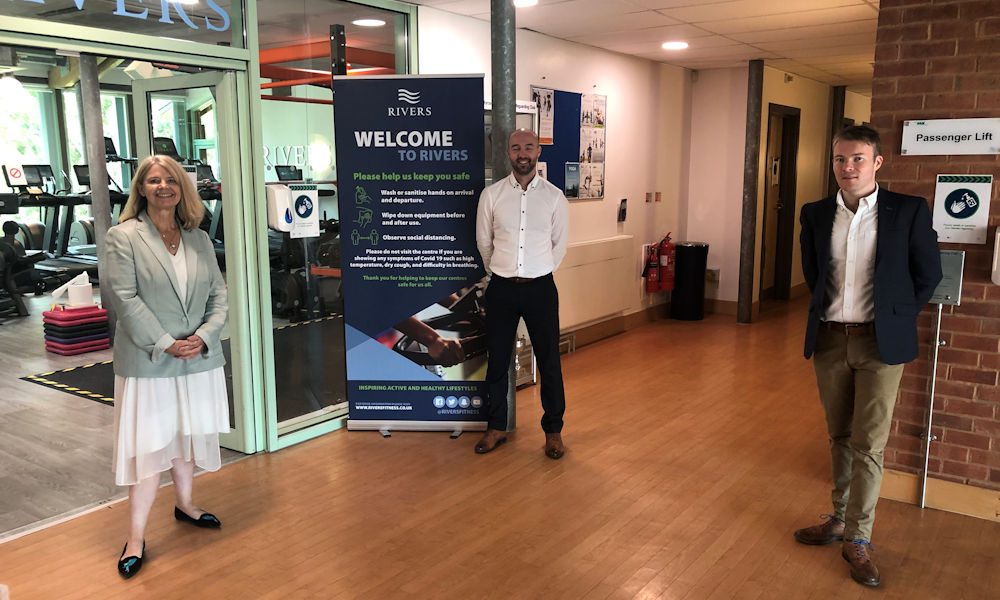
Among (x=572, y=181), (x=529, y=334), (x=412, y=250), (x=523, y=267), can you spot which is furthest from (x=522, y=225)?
(x=572, y=181)

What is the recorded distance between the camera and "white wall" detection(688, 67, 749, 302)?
8.87m

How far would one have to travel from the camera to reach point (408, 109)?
15.3 feet

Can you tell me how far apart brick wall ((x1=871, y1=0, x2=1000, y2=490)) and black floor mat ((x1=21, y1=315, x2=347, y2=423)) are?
3.56 m

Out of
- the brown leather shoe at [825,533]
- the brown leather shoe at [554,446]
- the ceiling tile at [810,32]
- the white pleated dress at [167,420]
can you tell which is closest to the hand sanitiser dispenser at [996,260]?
the brown leather shoe at [825,533]

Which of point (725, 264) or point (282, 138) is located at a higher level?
point (282, 138)

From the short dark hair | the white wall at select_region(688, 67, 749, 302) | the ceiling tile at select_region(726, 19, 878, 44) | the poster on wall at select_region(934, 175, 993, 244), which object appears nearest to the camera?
the short dark hair

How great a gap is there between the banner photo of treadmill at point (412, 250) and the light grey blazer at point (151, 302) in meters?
1.54

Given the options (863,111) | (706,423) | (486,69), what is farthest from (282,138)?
(863,111)

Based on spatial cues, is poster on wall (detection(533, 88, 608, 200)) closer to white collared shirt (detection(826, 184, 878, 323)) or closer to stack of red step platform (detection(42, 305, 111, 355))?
white collared shirt (detection(826, 184, 878, 323))

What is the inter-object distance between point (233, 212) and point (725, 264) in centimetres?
640

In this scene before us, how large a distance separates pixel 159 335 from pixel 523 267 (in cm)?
200

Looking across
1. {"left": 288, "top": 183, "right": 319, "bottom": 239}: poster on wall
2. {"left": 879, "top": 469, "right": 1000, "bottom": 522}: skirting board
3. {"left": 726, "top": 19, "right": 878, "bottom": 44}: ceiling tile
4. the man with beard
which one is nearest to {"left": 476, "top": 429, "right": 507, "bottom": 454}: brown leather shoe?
the man with beard

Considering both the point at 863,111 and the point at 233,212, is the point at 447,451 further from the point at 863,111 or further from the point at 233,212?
the point at 863,111

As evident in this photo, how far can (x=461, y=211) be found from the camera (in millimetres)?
4719
